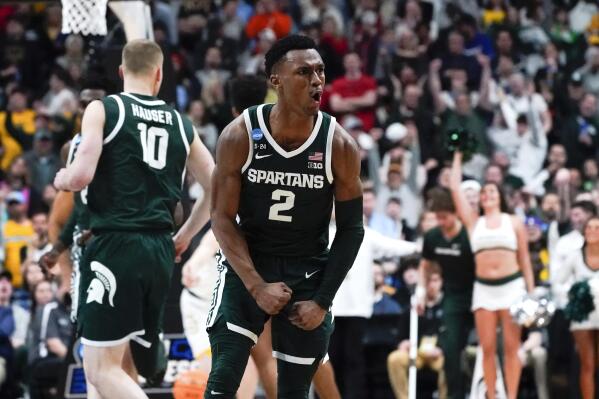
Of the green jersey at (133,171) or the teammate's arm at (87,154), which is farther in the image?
the green jersey at (133,171)

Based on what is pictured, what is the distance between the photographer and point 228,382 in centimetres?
615

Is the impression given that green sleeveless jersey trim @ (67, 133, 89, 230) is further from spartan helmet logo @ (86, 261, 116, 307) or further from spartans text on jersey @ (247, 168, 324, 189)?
spartans text on jersey @ (247, 168, 324, 189)

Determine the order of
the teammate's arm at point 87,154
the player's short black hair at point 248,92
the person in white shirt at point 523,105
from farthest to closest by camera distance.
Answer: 1. the person in white shirt at point 523,105
2. the player's short black hair at point 248,92
3. the teammate's arm at point 87,154

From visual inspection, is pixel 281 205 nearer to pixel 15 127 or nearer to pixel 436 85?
pixel 436 85

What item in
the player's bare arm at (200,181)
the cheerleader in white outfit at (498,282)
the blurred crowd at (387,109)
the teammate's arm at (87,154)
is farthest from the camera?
the blurred crowd at (387,109)

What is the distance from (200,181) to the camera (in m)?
7.94

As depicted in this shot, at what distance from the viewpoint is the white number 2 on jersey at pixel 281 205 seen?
6.26 metres

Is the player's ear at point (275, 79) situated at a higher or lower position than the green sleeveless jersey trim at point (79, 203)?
higher

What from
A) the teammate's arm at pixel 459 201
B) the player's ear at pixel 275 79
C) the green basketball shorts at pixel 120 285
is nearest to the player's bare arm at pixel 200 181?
the green basketball shorts at pixel 120 285

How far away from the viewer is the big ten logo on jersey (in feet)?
20.4

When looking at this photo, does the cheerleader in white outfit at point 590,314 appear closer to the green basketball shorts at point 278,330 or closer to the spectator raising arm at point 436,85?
the spectator raising arm at point 436,85

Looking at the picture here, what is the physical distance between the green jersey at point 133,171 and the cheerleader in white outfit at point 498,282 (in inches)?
208

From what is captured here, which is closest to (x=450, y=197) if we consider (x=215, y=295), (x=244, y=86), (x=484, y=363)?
(x=484, y=363)

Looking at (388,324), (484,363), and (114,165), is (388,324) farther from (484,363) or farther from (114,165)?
(114,165)
